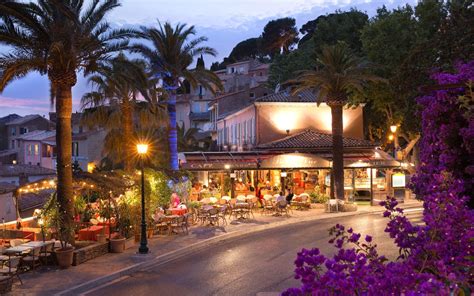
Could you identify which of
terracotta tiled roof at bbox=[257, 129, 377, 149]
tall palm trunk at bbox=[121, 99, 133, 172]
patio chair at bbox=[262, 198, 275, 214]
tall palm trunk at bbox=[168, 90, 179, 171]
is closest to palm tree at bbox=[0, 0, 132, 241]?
tall palm trunk at bbox=[121, 99, 133, 172]

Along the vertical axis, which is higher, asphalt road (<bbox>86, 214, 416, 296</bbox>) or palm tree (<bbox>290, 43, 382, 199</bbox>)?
palm tree (<bbox>290, 43, 382, 199</bbox>)

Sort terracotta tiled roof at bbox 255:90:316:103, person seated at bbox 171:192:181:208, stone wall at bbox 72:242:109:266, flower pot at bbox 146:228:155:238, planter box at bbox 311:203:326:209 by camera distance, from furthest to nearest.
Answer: terracotta tiled roof at bbox 255:90:316:103
planter box at bbox 311:203:326:209
person seated at bbox 171:192:181:208
flower pot at bbox 146:228:155:238
stone wall at bbox 72:242:109:266

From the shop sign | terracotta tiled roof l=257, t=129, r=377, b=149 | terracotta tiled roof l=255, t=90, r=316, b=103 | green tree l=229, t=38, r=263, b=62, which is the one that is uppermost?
green tree l=229, t=38, r=263, b=62

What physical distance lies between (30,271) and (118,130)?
16.4 m

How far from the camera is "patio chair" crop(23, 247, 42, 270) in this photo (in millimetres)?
16753

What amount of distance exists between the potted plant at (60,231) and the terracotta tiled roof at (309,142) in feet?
74.4

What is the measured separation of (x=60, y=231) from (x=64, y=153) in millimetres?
2744

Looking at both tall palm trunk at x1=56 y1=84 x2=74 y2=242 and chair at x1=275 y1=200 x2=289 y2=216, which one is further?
chair at x1=275 y1=200 x2=289 y2=216

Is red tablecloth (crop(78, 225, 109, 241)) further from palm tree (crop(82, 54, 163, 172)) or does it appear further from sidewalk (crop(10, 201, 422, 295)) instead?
palm tree (crop(82, 54, 163, 172))

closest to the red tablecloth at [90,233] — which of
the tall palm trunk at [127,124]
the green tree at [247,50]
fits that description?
the tall palm trunk at [127,124]

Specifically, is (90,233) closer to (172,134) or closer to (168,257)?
(168,257)

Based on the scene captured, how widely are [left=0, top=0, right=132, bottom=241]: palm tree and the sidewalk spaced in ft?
6.27

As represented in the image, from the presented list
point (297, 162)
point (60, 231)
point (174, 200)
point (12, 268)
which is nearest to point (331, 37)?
point (297, 162)

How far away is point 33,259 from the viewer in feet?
54.9
